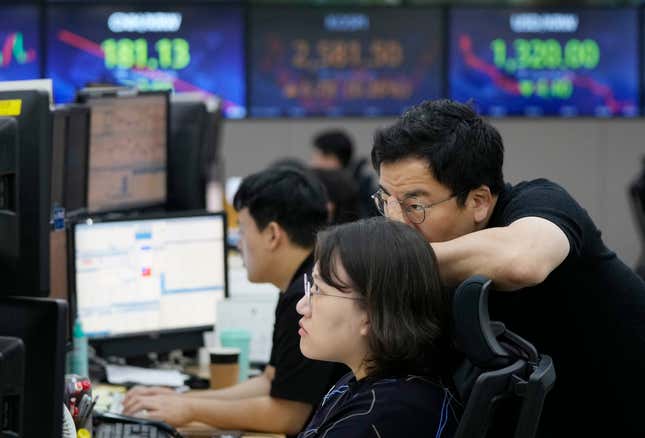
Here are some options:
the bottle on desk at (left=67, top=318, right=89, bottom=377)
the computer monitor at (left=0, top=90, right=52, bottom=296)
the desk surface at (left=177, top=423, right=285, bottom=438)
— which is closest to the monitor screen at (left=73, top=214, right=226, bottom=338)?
the bottle on desk at (left=67, top=318, right=89, bottom=377)

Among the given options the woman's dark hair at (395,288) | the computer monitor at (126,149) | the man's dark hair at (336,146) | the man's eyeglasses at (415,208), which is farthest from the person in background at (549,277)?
the man's dark hair at (336,146)

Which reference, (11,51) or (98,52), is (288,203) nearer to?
(98,52)

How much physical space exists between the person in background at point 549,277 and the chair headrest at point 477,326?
0.99 ft

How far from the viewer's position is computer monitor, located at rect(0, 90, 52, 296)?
1.50m

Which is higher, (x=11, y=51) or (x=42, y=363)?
(x=11, y=51)

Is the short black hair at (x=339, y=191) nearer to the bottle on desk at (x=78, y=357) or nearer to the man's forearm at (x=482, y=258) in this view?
the bottle on desk at (x=78, y=357)

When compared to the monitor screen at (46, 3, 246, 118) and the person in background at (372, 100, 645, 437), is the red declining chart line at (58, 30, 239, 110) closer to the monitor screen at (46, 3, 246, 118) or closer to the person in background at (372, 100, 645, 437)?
the monitor screen at (46, 3, 246, 118)

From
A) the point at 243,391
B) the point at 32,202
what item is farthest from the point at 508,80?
the point at 32,202

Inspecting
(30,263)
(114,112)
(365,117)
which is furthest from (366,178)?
(30,263)

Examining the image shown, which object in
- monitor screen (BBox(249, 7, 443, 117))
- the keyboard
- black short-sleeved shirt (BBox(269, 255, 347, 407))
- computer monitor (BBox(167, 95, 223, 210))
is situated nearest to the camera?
the keyboard

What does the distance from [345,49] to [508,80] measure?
1107 millimetres

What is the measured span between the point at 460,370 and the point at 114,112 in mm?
2154

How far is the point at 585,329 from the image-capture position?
1.92m

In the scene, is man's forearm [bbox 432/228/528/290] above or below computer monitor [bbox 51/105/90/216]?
below
